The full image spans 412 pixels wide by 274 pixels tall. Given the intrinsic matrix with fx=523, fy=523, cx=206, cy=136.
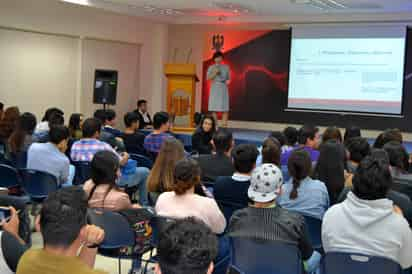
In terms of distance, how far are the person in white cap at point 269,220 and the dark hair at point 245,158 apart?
77 centimetres

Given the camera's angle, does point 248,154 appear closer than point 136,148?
Yes

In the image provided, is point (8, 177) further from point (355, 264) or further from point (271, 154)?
point (355, 264)

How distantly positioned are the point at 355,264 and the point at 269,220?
51cm

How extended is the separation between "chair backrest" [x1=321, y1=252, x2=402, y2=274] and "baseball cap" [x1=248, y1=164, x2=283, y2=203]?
488mm

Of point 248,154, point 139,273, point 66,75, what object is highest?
point 66,75

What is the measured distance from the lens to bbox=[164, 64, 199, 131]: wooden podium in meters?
11.3

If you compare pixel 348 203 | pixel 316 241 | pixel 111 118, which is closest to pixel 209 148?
pixel 111 118

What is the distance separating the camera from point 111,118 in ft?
23.3

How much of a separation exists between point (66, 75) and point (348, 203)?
9492 mm

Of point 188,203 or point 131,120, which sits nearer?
point 188,203

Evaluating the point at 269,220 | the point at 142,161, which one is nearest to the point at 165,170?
the point at 269,220

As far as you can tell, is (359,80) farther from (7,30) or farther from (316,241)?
(316,241)

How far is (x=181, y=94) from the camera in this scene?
37.5ft

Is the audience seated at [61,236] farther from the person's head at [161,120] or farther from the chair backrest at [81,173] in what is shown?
the person's head at [161,120]
